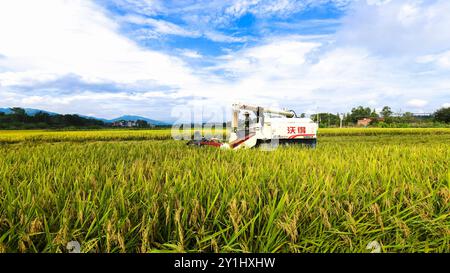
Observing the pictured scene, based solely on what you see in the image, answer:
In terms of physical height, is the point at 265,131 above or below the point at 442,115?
below

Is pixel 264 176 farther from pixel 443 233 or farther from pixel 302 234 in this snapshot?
pixel 443 233

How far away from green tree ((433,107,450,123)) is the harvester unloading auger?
5645 centimetres

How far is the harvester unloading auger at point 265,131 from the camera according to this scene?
30.8ft

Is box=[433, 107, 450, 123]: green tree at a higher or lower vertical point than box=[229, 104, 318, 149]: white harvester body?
higher

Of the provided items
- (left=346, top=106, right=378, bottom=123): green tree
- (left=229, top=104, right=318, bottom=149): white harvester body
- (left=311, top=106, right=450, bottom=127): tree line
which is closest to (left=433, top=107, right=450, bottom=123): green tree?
(left=311, top=106, right=450, bottom=127): tree line

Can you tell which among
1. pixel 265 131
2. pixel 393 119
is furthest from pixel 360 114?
pixel 265 131

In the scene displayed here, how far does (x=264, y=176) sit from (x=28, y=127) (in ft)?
98.3

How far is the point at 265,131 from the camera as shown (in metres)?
9.45

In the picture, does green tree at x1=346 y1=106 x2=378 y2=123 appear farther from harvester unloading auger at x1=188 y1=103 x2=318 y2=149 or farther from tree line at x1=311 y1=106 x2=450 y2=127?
harvester unloading auger at x1=188 y1=103 x2=318 y2=149

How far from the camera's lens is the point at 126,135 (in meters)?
25.7

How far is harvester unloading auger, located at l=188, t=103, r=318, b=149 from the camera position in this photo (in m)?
9.38

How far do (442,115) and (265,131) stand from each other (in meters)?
58.9

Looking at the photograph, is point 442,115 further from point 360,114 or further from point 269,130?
point 269,130
